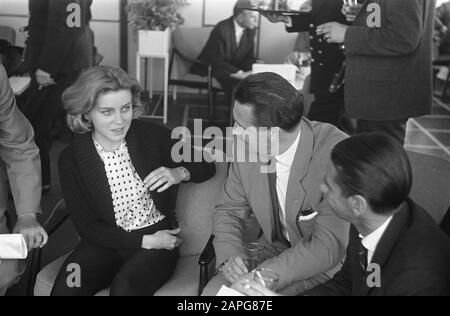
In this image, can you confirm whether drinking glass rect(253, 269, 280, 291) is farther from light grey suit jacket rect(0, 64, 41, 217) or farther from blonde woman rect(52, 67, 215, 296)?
light grey suit jacket rect(0, 64, 41, 217)

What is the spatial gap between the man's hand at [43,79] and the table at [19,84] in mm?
66

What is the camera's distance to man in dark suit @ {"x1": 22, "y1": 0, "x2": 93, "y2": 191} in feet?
12.0

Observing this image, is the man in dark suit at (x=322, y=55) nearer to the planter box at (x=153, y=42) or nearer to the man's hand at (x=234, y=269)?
the man's hand at (x=234, y=269)

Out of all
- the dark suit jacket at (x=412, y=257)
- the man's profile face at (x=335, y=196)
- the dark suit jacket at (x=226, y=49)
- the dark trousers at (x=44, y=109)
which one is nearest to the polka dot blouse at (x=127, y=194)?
the man's profile face at (x=335, y=196)

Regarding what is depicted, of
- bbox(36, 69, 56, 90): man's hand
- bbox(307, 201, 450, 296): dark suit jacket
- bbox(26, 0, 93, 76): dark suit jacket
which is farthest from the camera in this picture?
bbox(36, 69, 56, 90): man's hand

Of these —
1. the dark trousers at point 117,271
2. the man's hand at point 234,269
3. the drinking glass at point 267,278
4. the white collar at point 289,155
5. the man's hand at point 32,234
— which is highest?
the white collar at point 289,155

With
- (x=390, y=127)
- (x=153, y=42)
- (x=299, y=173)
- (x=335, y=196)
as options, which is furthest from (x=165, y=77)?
(x=335, y=196)

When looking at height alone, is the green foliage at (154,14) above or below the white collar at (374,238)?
above

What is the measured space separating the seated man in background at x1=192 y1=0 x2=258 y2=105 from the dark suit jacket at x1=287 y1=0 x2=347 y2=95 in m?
1.93

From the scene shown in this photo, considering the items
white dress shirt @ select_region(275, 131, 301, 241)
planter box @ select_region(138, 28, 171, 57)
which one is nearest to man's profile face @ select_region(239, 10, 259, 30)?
planter box @ select_region(138, 28, 171, 57)

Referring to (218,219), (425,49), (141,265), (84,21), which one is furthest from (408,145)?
(141,265)

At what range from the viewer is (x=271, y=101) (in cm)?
204

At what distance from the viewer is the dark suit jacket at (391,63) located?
107 inches
